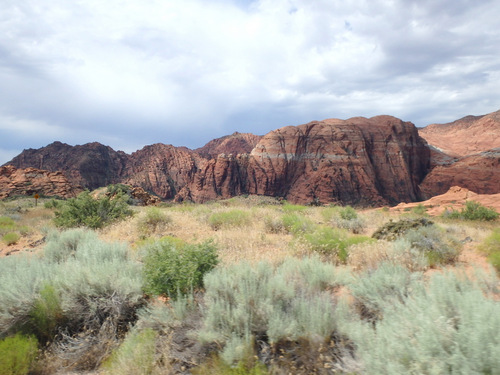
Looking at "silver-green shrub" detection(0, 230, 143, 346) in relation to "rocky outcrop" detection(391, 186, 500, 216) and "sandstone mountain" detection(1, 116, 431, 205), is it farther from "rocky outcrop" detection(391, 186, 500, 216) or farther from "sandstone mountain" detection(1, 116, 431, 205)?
"sandstone mountain" detection(1, 116, 431, 205)

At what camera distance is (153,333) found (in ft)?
10.3

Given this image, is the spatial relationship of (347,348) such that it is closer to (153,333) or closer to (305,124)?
(153,333)

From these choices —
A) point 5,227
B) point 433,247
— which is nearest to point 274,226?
point 433,247

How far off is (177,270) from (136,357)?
1.28m

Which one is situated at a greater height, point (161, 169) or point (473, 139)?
point (161, 169)

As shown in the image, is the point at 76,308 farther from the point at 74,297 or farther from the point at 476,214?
the point at 476,214

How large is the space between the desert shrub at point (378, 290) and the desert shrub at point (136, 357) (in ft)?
7.33

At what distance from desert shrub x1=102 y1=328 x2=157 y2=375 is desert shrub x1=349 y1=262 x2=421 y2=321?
224 centimetres

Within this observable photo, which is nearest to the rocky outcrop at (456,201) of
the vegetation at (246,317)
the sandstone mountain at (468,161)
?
the vegetation at (246,317)

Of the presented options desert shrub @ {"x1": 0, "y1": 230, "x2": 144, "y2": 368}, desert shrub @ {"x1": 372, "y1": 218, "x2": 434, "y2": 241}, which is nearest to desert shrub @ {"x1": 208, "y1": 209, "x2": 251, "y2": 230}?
desert shrub @ {"x1": 372, "y1": 218, "x2": 434, "y2": 241}

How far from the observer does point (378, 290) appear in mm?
3391

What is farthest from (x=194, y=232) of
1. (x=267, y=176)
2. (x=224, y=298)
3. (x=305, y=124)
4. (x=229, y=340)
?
(x=305, y=124)

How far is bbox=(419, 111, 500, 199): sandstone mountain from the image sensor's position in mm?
54500

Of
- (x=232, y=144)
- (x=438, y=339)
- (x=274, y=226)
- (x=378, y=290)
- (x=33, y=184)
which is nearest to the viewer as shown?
(x=438, y=339)
